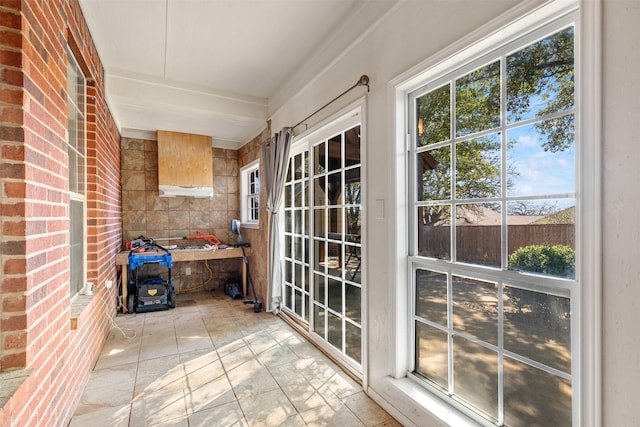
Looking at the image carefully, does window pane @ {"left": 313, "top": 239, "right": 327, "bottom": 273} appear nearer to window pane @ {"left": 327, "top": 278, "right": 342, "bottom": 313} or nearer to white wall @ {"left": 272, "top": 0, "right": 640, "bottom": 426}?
window pane @ {"left": 327, "top": 278, "right": 342, "bottom": 313}

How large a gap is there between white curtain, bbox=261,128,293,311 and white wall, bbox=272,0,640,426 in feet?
2.20

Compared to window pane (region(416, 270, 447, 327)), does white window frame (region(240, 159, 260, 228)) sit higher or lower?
higher

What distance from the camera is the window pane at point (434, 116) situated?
176cm

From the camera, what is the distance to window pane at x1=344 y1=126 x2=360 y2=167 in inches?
97.1

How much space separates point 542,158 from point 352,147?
1.44 meters

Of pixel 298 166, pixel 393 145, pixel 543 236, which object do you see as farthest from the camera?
pixel 298 166

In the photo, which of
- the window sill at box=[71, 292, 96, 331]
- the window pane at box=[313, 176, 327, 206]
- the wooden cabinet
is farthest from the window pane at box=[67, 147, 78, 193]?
the wooden cabinet

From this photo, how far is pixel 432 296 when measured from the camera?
6.03 ft

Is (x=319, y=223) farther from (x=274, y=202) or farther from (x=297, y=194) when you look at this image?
(x=274, y=202)
